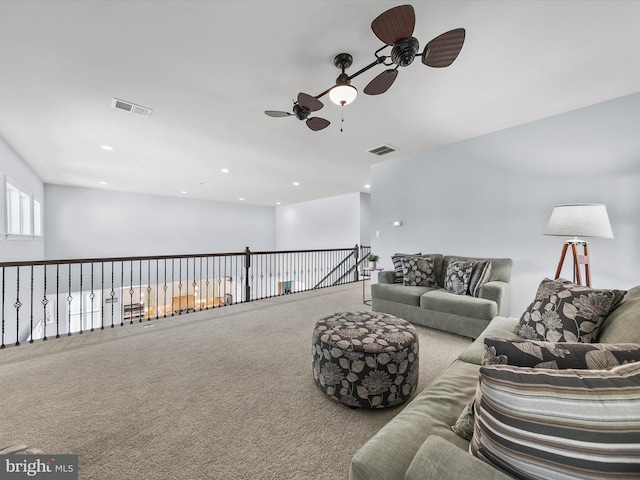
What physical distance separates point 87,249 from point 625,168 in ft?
36.8

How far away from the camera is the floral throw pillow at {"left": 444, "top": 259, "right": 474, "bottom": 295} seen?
11.0 ft

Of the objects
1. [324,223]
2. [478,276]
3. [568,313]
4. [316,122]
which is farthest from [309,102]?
[324,223]

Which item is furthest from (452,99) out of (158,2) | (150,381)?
(150,381)

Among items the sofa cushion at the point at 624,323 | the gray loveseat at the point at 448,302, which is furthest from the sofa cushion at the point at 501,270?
the sofa cushion at the point at 624,323

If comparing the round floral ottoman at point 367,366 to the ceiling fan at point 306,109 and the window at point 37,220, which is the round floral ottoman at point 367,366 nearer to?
the ceiling fan at point 306,109

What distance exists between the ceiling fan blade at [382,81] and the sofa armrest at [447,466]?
211 centimetres

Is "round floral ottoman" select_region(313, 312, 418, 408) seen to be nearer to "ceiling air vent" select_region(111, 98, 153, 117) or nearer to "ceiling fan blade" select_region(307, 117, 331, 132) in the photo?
"ceiling fan blade" select_region(307, 117, 331, 132)

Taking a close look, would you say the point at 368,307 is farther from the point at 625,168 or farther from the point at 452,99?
the point at 625,168

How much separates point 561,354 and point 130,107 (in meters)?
4.02

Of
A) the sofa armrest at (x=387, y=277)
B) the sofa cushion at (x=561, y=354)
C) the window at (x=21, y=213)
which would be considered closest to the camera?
the sofa cushion at (x=561, y=354)

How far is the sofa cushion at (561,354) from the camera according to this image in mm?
833

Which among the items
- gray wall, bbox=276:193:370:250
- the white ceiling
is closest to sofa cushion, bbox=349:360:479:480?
the white ceiling

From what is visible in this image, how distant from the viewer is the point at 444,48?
1.67 m

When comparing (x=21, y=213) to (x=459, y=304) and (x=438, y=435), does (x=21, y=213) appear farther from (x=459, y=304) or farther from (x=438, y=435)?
(x=459, y=304)
